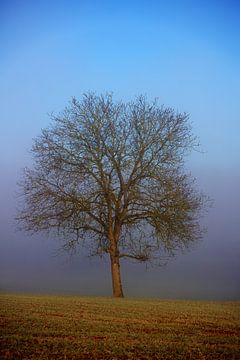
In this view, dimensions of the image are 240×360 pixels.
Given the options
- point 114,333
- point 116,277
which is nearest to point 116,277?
point 116,277

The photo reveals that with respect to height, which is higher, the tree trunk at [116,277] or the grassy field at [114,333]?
the tree trunk at [116,277]

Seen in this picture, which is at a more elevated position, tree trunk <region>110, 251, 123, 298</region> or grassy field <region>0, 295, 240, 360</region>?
tree trunk <region>110, 251, 123, 298</region>

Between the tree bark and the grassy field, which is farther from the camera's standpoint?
the tree bark

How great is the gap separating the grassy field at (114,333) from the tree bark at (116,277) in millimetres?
9495

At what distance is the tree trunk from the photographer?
33.3 metres

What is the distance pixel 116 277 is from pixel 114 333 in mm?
17532

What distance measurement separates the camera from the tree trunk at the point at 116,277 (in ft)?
109

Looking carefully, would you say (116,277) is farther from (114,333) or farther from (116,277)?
(114,333)

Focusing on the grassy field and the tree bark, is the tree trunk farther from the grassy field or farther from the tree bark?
the grassy field

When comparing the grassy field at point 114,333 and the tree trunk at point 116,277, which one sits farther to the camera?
the tree trunk at point 116,277

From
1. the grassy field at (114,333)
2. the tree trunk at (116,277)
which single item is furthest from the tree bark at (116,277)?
the grassy field at (114,333)

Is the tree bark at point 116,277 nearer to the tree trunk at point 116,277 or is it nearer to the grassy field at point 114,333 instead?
the tree trunk at point 116,277

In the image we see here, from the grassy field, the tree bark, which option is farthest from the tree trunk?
the grassy field

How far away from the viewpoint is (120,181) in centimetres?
3347
